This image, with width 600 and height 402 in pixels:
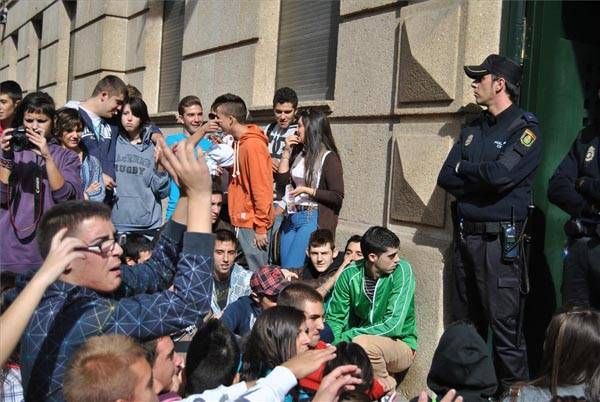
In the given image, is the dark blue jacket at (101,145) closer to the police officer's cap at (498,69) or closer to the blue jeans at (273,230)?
the blue jeans at (273,230)

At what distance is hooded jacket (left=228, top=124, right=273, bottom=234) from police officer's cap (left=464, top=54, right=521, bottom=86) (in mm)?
1918

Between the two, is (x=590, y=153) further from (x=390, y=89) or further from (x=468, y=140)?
(x=390, y=89)


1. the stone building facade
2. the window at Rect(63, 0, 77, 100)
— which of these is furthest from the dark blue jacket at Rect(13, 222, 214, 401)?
the window at Rect(63, 0, 77, 100)

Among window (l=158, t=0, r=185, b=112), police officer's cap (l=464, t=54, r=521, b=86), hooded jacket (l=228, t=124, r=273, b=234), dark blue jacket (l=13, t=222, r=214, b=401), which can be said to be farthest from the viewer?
window (l=158, t=0, r=185, b=112)

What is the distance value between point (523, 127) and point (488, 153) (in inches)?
9.5

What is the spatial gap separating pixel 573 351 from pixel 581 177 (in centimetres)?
150

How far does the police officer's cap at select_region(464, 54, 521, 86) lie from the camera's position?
4621 mm

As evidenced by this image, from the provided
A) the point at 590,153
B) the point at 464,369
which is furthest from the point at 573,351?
the point at 590,153

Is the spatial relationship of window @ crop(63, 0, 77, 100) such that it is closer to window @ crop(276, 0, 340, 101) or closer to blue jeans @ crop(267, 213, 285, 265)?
window @ crop(276, 0, 340, 101)

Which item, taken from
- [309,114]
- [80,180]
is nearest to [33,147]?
[80,180]

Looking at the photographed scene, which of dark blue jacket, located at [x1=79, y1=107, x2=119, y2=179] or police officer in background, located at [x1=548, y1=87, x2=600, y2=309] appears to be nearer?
police officer in background, located at [x1=548, y1=87, x2=600, y2=309]

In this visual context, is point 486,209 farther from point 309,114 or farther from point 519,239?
point 309,114

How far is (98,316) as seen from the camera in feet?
8.18

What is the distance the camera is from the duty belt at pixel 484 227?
4512 mm
